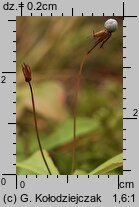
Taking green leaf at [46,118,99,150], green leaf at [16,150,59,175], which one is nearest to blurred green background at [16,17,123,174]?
green leaf at [46,118,99,150]

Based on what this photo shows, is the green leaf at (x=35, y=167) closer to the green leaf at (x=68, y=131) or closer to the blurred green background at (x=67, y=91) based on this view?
the blurred green background at (x=67, y=91)

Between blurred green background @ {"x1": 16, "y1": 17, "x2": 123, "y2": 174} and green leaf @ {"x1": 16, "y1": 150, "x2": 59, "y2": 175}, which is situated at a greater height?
blurred green background @ {"x1": 16, "y1": 17, "x2": 123, "y2": 174}

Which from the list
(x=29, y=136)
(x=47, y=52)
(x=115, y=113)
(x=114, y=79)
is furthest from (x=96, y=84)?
(x=29, y=136)

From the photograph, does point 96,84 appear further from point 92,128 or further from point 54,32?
point 92,128

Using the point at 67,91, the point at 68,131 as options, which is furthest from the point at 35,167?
the point at 67,91

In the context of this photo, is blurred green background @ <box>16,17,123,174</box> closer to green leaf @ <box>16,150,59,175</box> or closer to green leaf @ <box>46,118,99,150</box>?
green leaf @ <box>46,118,99,150</box>

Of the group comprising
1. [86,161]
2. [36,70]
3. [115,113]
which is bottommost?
[86,161]

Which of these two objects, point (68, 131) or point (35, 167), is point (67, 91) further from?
point (35, 167)

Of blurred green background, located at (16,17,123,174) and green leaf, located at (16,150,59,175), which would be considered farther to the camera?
blurred green background, located at (16,17,123,174)
